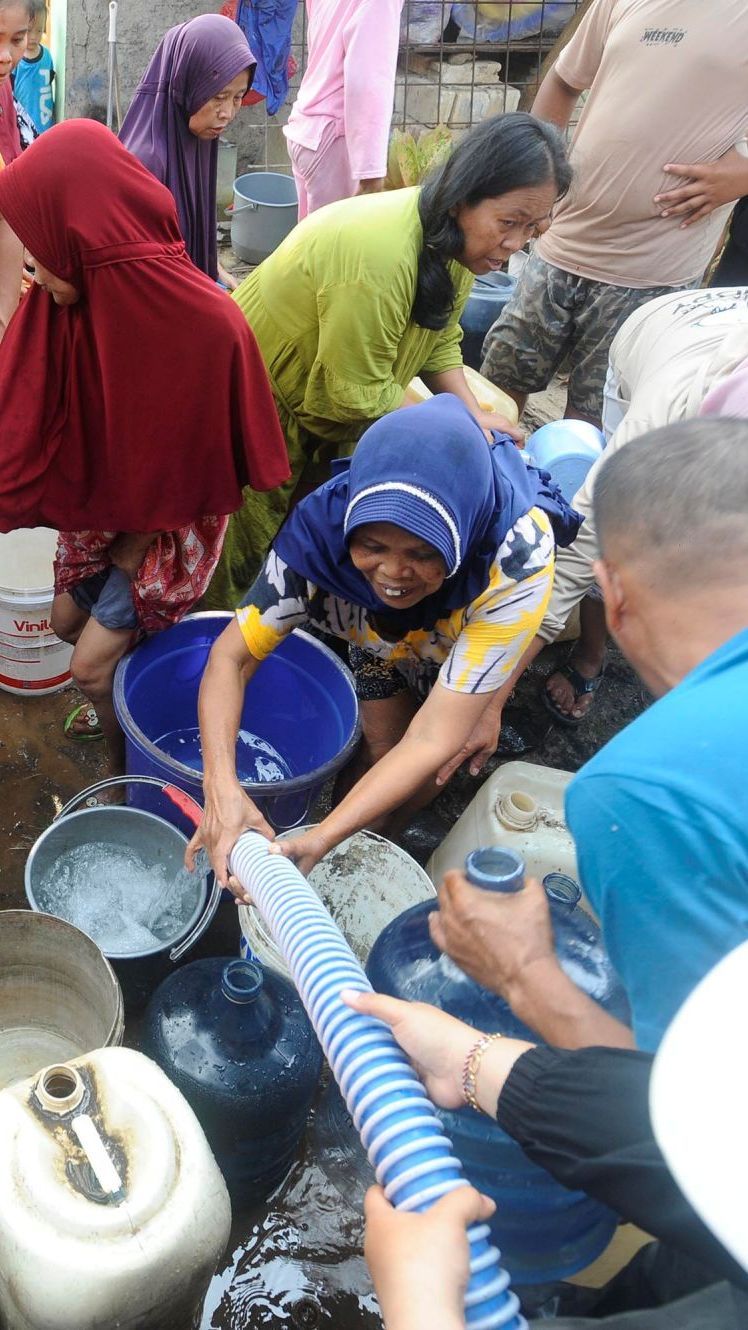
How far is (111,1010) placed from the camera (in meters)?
1.80

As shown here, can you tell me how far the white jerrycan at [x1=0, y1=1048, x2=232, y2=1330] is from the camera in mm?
1282

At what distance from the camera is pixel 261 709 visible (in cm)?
301

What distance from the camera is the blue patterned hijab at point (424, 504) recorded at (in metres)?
1.88

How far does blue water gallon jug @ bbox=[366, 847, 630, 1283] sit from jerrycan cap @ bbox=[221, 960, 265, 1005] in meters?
0.25

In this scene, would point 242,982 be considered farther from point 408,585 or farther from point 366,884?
point 408,585

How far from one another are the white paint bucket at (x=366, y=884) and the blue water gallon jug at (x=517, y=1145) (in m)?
0.63

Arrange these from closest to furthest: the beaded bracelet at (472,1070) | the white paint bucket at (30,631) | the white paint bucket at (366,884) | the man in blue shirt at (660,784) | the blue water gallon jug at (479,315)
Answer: the man in blue shirt at (660,784), the beaded bracelet at (472,1070), the white paint bucket at (366,884), the white paint bucket at (30,631), the blue water gallon jug at (479,315)

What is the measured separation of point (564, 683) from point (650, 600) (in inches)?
93.8

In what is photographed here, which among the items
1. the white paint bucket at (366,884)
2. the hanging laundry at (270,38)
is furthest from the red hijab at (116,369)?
the hanging laundry at (270,38)

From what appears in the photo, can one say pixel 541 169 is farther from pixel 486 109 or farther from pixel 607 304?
pixel 486 109

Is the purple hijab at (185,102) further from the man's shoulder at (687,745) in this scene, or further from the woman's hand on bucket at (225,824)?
the man's shoulder at (687,745)

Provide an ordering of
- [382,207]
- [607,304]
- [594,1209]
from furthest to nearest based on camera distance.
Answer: [607,304]
[382,207]
[594,1209]

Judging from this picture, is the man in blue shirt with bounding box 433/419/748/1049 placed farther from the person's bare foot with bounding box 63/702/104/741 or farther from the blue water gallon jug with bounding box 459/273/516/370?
the blue water gallon jug with bounding box 459/273/516/370

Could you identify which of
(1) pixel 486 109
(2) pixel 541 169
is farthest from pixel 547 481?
(1) pixel 486 109
